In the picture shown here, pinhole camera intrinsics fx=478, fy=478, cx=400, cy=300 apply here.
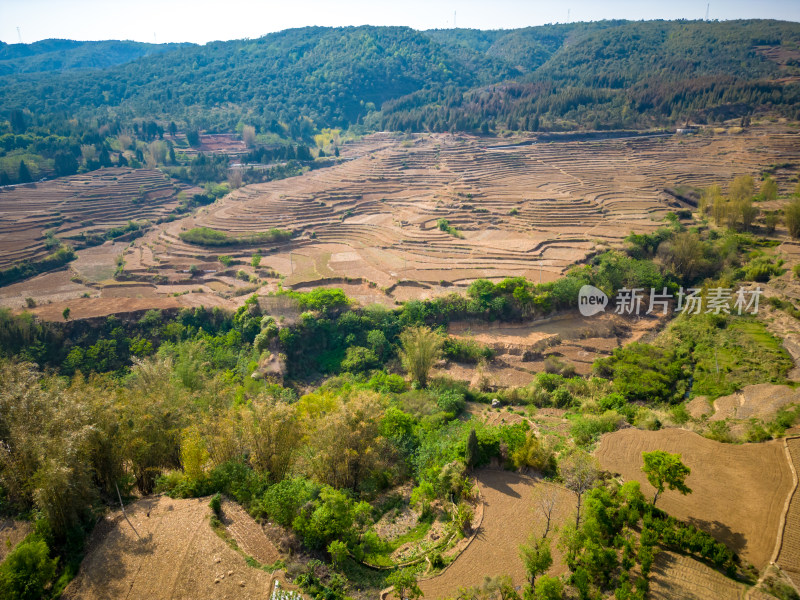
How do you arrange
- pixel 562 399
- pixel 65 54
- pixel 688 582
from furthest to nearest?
pixel 65 54, pixel 562 399, pixel 688 582

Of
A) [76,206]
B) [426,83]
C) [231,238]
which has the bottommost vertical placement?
[231,238]

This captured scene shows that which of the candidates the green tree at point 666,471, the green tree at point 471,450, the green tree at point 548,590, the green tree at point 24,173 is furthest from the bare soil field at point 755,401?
the green tree at point 24,173

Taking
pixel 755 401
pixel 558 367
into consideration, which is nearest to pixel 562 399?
pixel 558 367

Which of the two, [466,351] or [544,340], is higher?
[544,340]

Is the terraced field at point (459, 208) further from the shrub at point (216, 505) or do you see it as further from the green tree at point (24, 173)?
the shrub at point (216, 505)

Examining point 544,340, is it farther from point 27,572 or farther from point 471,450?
point 27,572

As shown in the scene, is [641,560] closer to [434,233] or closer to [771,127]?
[434,233]
